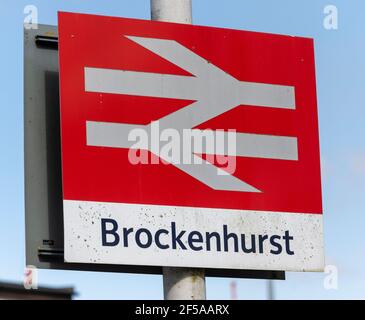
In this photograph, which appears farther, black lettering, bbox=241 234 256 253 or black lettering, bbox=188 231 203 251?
black lettering, bbox=241 234 256 253

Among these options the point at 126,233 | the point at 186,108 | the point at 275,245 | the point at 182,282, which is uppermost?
the point at 186,108

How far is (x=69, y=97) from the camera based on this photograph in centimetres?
855

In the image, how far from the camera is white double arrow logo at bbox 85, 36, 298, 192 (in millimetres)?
8648

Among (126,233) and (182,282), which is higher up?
(126,233)

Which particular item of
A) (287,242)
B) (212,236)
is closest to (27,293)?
(287,242)

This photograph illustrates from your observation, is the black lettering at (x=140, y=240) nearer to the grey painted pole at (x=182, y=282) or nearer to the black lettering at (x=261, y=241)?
the grey painted pole at (x=182, y=282)

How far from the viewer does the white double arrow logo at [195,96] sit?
28.4 feet

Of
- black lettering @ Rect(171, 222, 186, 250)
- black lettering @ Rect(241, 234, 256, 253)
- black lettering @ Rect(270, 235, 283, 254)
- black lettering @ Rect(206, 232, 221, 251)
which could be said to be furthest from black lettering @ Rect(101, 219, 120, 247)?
black lettering @ Rect(270, 235, 283, 254)

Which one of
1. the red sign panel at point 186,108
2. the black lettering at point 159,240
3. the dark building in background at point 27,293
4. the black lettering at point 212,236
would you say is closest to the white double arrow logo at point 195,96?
the red sign panel at point 186,108

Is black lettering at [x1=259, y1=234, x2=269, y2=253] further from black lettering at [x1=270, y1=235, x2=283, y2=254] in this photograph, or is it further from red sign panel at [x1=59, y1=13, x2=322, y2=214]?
red sign panel at [x1=59, y1=13, x2=322, y2=214]

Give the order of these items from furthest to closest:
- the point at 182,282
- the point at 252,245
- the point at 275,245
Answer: the point at 275,245 < the point at 252,245 < the point at 182,282

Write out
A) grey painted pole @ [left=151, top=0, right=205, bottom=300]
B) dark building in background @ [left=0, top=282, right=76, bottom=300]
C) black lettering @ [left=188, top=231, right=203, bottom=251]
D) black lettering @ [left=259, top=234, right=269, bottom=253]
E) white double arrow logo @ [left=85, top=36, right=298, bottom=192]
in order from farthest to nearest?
dark building in background @ [left=0, top=282, right=76, bottom=300] → black lettering @ [left=259, top=234, right=269, bottom=253] → white double arrow logo @ [left=85, top=36, right=298, bottom=192] → black lettering @ [left=188, top=231, right=203, bottom=251] → grey painted pole @ [left=151, top=0, right=205, bottom=300]

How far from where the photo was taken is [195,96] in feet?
29.1

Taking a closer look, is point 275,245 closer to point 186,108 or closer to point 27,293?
point 186,108
